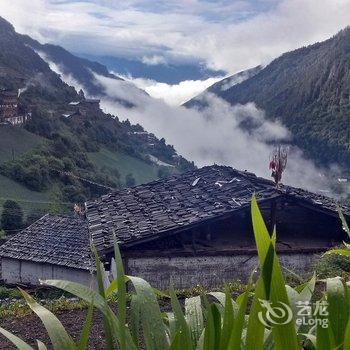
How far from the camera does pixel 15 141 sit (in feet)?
159

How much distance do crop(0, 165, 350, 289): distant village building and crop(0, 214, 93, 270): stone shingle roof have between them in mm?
5332

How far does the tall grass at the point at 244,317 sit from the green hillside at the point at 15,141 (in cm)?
4316

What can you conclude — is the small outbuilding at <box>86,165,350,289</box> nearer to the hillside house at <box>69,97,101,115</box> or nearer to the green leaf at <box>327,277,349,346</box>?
the green leaf at <box>327,277,349,346</box>

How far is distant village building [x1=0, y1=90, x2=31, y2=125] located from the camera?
5102 cm

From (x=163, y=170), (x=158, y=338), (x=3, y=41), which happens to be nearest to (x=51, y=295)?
(x=158, y=338)

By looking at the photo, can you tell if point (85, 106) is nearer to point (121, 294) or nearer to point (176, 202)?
point (176, 202)

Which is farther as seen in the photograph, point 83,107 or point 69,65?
point 69,65

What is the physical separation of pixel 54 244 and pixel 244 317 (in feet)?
57.8

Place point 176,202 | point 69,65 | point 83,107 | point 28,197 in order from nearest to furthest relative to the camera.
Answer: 1. point 176,202
2. point 28,197
3. point 83,107
4. point 69,65

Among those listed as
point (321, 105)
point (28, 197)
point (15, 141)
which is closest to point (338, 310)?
point (28, 197)

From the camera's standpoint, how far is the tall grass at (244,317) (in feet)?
4.98

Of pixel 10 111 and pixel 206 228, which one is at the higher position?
pixel 10 111

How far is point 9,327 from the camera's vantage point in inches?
198

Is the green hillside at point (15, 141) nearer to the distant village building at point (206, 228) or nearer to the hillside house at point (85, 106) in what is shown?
→ the hillside house at point (85, 106)
